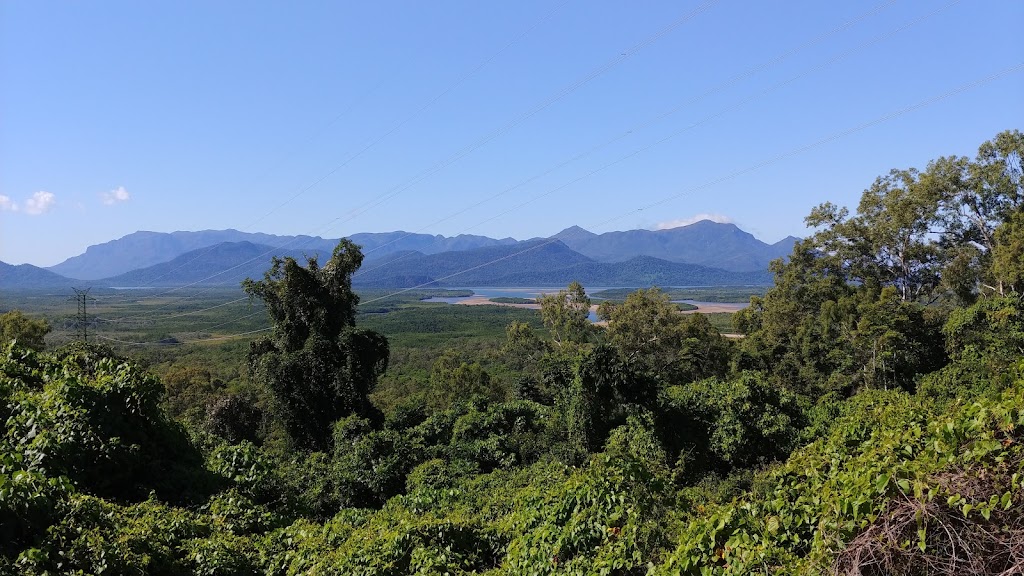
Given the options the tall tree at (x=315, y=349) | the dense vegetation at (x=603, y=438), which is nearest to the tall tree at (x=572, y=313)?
the dense vegetation at (x=603, y=438)

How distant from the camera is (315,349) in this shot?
16922mm

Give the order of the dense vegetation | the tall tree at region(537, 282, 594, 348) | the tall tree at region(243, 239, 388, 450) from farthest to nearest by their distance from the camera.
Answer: the tall tree at region(537, 282, 594, 348) < the tall tree at region(243, 239, 388, 450) < the dense vegetation

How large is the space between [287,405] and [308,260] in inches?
181

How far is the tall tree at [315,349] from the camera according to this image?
16953 mm

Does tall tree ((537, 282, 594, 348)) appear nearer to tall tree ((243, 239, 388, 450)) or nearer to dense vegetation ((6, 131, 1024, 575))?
dense vegetation ((6, 131, 1024, 575))

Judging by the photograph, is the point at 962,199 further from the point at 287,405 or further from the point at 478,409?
the point at 287,405

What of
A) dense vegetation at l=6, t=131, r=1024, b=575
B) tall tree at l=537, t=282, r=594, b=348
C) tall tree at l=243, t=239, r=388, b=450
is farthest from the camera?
tall tree at l=537, t=282, r=594, b=348

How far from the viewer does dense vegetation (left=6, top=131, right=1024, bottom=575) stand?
381 centimetres

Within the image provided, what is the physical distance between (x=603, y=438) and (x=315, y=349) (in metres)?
8.86

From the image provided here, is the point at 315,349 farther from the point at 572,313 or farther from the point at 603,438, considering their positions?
the point at 572,313

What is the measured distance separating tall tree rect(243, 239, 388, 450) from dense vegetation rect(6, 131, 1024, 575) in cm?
7

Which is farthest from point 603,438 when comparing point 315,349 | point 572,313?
point 572,313

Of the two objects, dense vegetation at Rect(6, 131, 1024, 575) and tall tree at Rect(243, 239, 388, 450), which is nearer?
dense vegetation at Rect(6, 131, 1024, 575)

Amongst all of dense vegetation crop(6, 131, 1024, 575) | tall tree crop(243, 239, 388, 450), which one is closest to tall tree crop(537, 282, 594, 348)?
dense vegetation crop(6, 131, 1024, 575)
